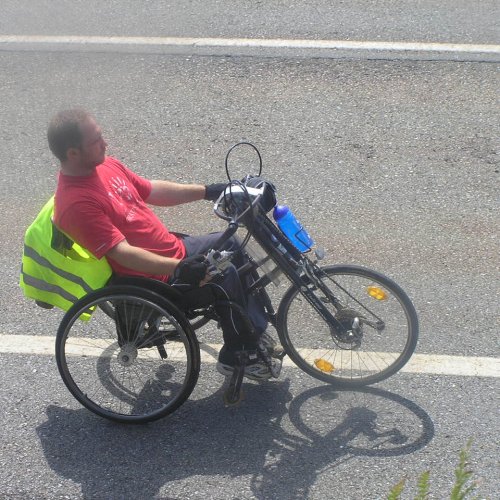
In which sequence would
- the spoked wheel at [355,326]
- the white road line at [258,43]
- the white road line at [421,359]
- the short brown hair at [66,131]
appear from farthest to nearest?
the white road line at [258,43] < the white road line at [421,359] < the spoked wheel at [355,326] < the short brown hair at [66,131]

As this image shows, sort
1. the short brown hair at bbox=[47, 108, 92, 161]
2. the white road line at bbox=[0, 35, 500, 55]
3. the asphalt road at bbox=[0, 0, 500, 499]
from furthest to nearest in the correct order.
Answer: the white road line at bbox=[0, 35, 500, 55], the asphalt road at bbox=[0, 0, 500, 499], the short brown hair at bbox=[47, 108, 92, 161]

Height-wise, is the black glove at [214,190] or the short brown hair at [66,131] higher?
the short brown hair at [66,131]

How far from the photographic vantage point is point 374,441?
4352mm

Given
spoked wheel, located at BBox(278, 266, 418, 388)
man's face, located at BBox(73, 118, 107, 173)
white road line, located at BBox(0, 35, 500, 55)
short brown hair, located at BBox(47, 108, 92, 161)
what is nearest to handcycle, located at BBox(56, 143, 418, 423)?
spoked wheel, located at BBox(278, 266, 418, 388)

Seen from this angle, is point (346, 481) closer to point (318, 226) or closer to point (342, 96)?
point (318, 226)

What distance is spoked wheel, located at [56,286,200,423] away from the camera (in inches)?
169

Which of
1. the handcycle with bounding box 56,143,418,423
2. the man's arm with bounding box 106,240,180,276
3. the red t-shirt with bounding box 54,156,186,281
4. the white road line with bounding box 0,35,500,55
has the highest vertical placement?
the white road line with bounding box 0,35,500,55

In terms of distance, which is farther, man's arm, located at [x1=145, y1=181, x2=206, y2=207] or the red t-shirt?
man's arm, located at [x1=145, y1=181, x2=206, y2=207]

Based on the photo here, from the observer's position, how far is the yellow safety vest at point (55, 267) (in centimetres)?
431

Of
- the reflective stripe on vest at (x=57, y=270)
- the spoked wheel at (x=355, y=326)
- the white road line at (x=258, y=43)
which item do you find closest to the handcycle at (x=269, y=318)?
the spoked wheel at (x=355, y=326)

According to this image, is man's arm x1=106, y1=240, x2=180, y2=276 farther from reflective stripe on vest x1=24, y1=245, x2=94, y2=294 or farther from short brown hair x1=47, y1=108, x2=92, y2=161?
short brown hair x1=47, y1=108, x2=92, y2=161


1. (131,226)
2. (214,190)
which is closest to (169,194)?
(214,190)

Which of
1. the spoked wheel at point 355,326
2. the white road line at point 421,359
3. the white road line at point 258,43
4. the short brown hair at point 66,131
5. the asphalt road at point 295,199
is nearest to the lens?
the short brown hair at point 66,131

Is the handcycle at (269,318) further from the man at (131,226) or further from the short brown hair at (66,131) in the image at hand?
the short brown hair at (66,131)
